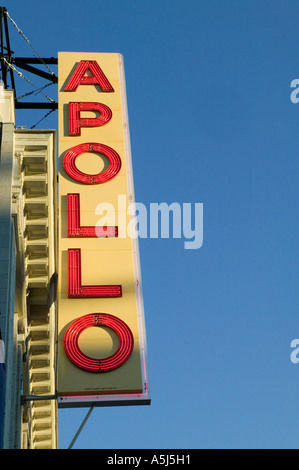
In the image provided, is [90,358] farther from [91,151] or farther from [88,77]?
[88,77]

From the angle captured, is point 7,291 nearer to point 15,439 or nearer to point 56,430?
point 15,439

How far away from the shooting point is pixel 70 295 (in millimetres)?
24297

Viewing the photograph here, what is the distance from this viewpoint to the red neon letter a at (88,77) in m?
30.7

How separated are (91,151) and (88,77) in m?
4.36

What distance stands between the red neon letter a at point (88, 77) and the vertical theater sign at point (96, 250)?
0.13ft

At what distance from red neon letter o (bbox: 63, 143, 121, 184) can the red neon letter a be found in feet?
11.2

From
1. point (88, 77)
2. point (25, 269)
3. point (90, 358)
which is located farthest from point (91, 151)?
point (90, 358)

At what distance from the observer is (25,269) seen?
28.9 m

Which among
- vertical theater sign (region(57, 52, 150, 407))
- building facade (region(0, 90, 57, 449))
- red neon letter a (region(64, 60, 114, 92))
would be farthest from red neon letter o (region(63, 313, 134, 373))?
red neon letter a (region(64, 60, 114, 92))

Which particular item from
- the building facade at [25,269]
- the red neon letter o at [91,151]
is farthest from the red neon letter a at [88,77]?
the red neon letter o at [91,151]

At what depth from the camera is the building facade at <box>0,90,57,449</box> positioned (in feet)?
75.3

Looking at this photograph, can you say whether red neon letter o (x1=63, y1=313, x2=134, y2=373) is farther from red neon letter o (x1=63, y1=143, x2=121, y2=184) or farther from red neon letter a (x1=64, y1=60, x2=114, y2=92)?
red neon letter a (x1=64, y1=60, x2=114, y2=92)
